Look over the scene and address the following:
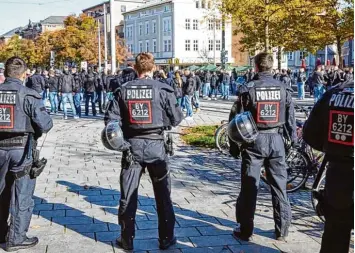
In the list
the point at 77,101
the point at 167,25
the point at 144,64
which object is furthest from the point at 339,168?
the point at 167,25

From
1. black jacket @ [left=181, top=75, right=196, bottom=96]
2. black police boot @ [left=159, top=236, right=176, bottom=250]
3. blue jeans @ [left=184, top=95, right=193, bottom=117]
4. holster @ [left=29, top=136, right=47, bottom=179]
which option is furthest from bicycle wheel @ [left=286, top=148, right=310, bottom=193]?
black jacket @ [left=181, top=75, right=196, bottom=96]

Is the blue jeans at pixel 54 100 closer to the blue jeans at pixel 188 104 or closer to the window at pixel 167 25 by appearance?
the blue jeans at pixel 188 104

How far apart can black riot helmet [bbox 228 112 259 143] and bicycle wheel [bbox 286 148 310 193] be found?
249 centimetres

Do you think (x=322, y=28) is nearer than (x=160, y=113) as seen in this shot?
No

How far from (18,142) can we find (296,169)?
398 centimetres

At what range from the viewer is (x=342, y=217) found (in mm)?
3365

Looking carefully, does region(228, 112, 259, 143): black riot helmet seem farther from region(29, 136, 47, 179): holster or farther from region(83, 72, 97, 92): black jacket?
region(83, 72, 97, 92): black jacket

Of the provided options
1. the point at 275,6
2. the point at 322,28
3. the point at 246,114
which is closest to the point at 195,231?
the point at 246,114

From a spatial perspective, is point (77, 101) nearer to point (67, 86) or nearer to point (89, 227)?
point (67, 86)

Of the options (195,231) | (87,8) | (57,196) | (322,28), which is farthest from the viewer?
(87,8)

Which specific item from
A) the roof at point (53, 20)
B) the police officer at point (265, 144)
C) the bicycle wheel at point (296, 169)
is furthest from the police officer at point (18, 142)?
the roof at point (53, 20)

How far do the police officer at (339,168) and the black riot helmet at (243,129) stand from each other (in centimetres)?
136

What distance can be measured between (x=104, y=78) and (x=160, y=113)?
14766 mm

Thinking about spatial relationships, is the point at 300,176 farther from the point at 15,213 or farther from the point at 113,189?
the point at 15,213
